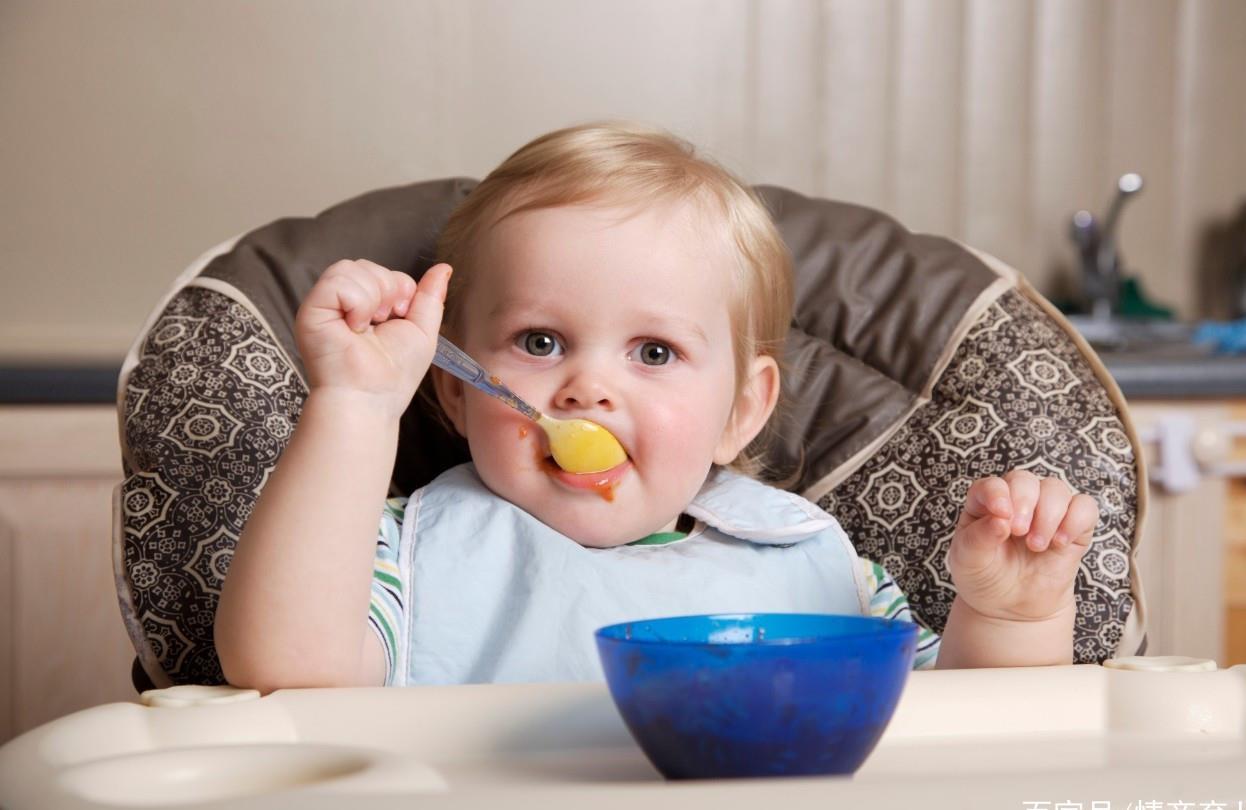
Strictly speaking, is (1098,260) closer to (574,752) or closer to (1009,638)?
(1009,638)

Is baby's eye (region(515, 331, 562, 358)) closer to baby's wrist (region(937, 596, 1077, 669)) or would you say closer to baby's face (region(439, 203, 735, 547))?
baby's face (region(439, 203, 735, 547))

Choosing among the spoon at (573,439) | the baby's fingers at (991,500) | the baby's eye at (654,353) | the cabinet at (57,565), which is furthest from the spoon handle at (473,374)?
the cabinet at (57,565)

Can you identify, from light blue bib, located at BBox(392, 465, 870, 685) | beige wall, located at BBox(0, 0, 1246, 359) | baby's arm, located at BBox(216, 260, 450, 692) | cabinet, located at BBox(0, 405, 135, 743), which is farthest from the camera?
beige wall, located at BBox(0, 0, 1246, 359)

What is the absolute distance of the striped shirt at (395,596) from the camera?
0.99 metres

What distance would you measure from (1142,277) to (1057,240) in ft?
0.65

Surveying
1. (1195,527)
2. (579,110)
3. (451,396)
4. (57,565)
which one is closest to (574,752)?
(451,396)

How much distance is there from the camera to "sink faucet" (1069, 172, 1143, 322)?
2.41m

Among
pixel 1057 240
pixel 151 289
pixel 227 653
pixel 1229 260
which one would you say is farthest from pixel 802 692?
pixel 1229 260

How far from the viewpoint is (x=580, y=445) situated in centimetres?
103

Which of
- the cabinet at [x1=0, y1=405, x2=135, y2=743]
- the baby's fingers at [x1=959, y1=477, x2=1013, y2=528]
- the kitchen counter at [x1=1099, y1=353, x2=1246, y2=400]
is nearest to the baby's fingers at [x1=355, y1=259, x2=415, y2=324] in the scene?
the baby's fingers at [x1=959, y1=477, x2=1013, y2=528]

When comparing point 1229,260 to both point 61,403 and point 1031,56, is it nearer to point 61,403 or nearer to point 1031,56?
point 1031,56

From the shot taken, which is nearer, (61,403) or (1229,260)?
(61,403)

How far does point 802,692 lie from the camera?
1.83 ft

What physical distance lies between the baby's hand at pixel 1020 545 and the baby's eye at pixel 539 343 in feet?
1.12
